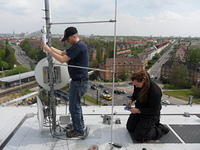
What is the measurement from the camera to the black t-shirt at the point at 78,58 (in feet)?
7.59

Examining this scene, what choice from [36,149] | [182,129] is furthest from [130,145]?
[36,149]

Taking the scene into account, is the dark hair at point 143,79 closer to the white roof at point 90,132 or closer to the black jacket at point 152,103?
the black jacket at point 152,103

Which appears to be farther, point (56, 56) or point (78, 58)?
A: point (78, 58)

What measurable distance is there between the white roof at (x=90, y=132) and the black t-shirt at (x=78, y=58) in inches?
34.6

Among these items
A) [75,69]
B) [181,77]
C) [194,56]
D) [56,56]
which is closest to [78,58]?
[75,69]

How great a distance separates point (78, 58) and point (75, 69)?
15cm

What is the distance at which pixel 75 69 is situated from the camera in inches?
96.1

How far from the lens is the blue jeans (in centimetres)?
248

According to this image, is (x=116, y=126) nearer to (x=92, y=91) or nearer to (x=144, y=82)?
(x=144, y=82)

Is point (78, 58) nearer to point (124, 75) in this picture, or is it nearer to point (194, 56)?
point (124, 75)

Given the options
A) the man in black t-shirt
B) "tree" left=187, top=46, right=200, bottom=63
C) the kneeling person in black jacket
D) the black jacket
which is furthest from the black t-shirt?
"tree" left=187, top=46, right=200, bottom=63

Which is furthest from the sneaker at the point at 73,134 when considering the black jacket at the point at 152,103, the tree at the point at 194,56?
the tree at the point at 194,56

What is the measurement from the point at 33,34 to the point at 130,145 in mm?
2245

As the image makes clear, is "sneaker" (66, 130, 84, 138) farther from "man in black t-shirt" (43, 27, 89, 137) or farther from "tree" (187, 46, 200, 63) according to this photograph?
"tree" (187, 46, 200, 63)
